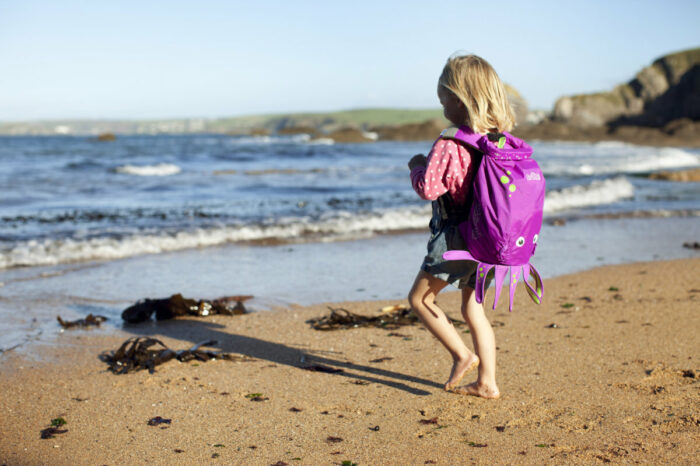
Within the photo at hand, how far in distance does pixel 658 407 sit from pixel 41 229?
8909 mm

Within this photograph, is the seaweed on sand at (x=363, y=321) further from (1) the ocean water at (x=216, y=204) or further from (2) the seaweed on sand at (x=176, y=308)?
(1) the ocean water at (x=216, y=204)

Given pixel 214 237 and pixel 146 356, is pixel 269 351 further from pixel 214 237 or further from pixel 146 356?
pixel 214 237

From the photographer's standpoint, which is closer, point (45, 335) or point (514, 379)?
point (514, 379)

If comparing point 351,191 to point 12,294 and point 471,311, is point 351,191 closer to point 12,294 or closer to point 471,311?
point 12,294

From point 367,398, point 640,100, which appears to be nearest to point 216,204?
point 367,398

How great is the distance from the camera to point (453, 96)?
299 centimetres

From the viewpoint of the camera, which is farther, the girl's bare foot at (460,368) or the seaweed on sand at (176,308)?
the seaweed on sand at (176,308)

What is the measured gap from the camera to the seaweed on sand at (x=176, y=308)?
197 inches

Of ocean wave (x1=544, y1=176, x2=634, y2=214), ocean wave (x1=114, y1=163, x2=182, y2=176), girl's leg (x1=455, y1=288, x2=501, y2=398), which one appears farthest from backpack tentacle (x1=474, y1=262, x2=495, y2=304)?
ocean wave (x1=114, y1=163, x2=182, y2=176)

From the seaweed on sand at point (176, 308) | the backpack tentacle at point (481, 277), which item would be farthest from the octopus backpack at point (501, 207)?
the seaweed on sand at point (176, 308)

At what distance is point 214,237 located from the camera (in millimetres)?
8805

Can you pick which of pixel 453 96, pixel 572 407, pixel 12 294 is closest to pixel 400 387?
pixel 572 407

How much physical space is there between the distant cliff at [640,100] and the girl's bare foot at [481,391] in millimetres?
74880

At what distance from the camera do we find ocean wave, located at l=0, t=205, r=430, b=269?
752 centimetres
